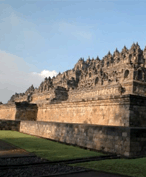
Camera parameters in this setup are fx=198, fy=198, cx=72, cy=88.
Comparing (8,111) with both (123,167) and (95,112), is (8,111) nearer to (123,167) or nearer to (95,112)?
(95,112)

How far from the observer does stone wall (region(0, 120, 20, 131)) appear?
69.6ft

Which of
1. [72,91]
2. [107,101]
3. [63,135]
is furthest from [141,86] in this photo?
[63,135]

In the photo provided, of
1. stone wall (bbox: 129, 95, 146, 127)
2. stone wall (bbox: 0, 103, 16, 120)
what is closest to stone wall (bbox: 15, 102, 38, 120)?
stone wall (bbox: 0, 103, 16, 120)

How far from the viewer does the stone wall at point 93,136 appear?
31.2 ft

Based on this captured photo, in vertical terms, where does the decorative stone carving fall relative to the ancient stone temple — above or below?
above

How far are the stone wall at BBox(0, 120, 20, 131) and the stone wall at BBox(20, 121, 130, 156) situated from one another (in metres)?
6.41

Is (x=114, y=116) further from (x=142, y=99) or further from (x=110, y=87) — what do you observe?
(x=110, y=87)

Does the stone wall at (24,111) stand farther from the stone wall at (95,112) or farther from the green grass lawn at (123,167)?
the green grass lawn at (123,167)

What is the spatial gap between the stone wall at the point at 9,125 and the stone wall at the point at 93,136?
641cm

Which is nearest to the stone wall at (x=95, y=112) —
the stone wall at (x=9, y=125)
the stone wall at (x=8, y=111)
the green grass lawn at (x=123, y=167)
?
the stone wall at (x=9, y=125)

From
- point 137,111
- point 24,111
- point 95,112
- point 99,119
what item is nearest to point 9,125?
point 24,111

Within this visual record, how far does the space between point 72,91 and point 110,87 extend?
38.5ft

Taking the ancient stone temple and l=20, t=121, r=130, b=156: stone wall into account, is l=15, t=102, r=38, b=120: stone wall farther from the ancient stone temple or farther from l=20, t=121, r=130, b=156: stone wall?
l=20, t=121, r=130, b=156: stone wall

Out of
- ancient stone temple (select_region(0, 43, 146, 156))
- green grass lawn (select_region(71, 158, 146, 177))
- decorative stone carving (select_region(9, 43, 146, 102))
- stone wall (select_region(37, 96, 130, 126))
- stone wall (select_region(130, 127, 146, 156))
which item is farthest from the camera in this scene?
decorative stone carving (select_region(9, 43, 146, 102))
